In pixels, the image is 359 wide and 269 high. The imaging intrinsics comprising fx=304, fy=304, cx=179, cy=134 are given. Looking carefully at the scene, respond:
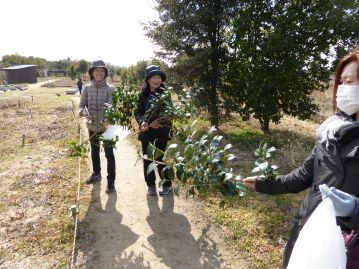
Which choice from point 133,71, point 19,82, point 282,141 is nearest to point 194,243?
point 282,141

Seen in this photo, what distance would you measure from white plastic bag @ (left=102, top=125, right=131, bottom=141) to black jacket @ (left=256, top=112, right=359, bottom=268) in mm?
2974

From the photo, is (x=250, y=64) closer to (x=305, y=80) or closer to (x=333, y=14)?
(x=305, y=80)

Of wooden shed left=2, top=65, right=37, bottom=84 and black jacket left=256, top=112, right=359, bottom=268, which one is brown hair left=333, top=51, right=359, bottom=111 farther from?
wooden shed left=2, top=65, right=37, bottom=84

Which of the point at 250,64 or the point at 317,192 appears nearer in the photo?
the point at 317,192

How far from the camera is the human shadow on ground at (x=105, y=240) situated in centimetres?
391

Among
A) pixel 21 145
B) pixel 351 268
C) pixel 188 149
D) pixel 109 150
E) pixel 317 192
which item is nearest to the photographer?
pixel 351 268

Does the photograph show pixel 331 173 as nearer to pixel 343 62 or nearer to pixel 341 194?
pixel 341 194

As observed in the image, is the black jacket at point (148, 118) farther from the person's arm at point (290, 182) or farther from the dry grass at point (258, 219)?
the person's arm at point (290, 182)

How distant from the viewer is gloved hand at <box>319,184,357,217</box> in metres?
1.65

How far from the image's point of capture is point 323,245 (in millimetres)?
1637

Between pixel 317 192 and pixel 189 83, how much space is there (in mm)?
9450

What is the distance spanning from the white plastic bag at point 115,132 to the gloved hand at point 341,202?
137 inches

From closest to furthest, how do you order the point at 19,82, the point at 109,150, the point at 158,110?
the point at 158,110
the point at 109,150
the point at 19,82

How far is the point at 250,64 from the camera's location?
1022cm
